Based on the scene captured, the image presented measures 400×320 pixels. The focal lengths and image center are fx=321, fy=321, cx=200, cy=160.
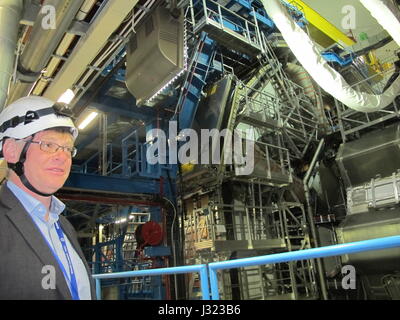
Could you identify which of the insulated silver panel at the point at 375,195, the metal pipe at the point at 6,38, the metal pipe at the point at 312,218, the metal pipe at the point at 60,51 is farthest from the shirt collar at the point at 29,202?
the metal pipe at the point at 312,218

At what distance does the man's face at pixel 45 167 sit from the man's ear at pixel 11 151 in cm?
6

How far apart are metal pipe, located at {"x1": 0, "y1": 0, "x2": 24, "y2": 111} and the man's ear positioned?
152 cm

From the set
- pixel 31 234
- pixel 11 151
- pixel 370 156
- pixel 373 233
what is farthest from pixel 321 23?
pixel 31 234

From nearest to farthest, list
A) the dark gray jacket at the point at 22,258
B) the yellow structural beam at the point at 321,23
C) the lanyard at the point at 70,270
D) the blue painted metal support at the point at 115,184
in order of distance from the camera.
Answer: the dark gray jacket at the point at 22,258 < the lanyard at the point at 70,270 < the blue painted metal support at the point at 115,184 < the yellow structural beam at the point at 321,23

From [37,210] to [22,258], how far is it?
0.29 metres

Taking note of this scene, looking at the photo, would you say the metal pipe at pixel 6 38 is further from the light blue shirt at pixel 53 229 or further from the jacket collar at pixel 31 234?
the jacket collar at pixel 31 234

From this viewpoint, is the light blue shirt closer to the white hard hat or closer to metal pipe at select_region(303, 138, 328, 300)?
the white hard hat

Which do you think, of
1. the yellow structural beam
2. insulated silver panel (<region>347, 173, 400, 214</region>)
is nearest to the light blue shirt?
insulated silver panel (<region>347, 173, 400, 214</region>)

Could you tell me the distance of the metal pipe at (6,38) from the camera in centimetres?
285

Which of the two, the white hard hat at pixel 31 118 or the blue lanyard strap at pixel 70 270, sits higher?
the white hard hat at pixel 31 118

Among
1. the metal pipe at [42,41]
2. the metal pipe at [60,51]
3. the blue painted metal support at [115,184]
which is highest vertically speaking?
the metal pipe at [60,51]

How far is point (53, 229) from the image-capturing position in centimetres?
165

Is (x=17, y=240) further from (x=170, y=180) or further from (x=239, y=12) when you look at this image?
(x=239, y=12)

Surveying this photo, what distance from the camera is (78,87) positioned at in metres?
4.36
